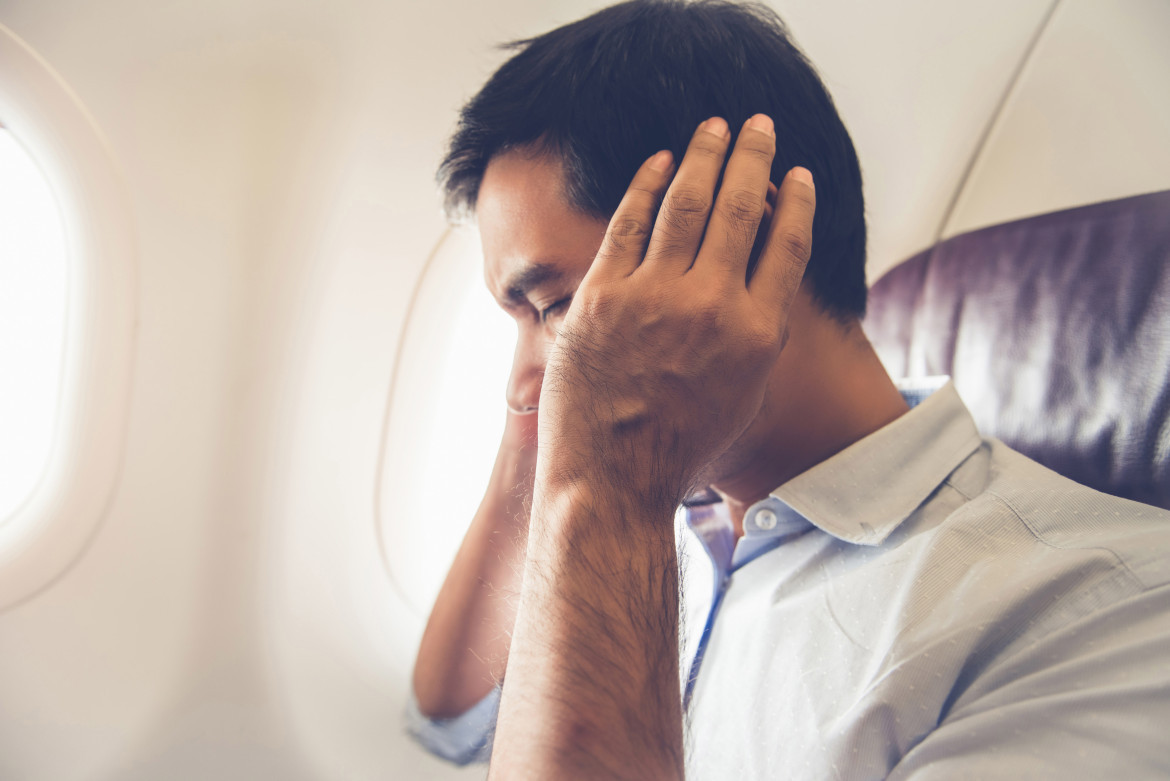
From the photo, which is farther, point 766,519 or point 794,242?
point 766,519

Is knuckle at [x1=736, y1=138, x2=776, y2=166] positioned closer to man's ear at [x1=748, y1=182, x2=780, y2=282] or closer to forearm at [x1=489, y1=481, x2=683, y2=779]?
man's ear at [x1=748, y1=182, x2=780, y2=282]

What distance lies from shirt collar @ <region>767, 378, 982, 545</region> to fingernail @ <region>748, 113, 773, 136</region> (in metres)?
0.41

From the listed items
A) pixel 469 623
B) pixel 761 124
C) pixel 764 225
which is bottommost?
pixel 469 623

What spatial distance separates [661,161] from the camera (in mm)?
716

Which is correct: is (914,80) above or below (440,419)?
above

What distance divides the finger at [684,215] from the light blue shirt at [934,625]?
0.34 meters

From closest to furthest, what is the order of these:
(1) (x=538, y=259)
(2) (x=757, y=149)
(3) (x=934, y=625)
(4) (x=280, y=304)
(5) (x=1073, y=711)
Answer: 1. (5) (x=1073, y=711)
2. (3) (x=934, y=625)
3. (2) (x=757, y=149)
4. (1) (x=538, y=259)
5. (4) (x=280, y=304)

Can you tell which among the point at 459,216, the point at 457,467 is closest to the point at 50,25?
the point at 459,216

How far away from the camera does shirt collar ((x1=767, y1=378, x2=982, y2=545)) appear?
75 cm

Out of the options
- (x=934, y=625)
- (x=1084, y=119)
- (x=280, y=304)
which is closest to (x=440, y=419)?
(x=280, y=304)

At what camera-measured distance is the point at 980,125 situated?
120 centimetres

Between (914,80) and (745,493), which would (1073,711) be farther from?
(914,80)

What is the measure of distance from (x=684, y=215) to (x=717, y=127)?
0.16m

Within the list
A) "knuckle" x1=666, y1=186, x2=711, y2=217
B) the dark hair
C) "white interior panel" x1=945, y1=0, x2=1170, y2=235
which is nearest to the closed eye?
the dark hair
